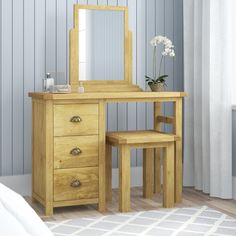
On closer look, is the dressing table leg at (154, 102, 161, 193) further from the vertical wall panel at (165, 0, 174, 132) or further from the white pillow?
the white pillow

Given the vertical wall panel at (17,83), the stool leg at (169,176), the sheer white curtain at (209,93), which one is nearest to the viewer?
the stool leg at (169,176)

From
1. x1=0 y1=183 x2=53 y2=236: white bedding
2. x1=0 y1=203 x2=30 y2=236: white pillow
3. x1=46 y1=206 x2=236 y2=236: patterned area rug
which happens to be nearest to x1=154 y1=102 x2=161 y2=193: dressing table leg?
x1=46 y1=206 x2=236 y2=236: patterned area rug

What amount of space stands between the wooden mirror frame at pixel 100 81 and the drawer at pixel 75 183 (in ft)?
2.13

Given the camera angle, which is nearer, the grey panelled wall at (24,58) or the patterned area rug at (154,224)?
the patterned area rug at (154,224)

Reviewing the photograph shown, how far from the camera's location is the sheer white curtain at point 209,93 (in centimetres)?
387

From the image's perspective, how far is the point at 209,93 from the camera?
398cm

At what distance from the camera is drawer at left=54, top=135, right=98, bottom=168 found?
348cm

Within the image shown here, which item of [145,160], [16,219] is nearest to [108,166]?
[145,160]

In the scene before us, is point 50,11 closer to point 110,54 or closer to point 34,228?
point 110,54

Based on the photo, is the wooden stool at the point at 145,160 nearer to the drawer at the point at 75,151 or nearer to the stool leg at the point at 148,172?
the stool leg at the point at 148,172

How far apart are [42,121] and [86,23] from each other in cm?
84

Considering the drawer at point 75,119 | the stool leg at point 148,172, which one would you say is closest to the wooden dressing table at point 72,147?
the drawer at point 75,119

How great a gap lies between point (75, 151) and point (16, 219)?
6.18ft

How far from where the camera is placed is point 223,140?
388 centimetres
